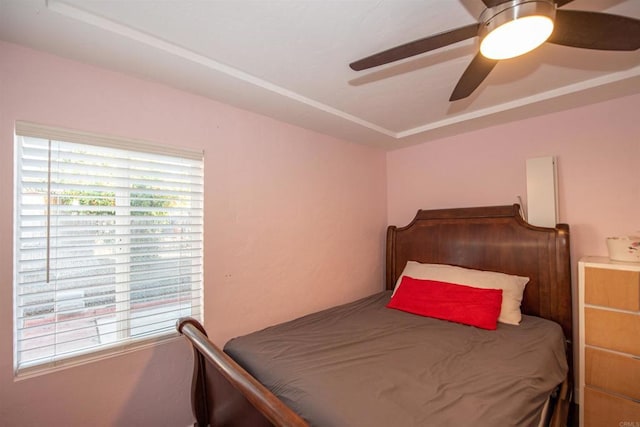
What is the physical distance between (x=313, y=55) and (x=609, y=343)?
2.43 metres

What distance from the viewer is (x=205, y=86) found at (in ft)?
5.61

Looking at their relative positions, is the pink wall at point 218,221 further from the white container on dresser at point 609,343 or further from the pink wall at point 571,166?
the white container on dresser at point 609,343

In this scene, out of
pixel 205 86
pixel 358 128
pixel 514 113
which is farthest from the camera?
pixel 358 128

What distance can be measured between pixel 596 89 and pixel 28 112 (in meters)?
3.25

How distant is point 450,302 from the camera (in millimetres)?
2053

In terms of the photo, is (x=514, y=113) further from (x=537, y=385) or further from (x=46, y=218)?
(x=46, y=218)

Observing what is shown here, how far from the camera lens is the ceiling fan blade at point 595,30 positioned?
2.97ft

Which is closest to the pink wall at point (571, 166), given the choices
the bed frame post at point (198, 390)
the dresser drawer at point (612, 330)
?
the dresser drawer at point (612, 330)

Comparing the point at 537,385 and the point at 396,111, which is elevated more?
the point at 396,111

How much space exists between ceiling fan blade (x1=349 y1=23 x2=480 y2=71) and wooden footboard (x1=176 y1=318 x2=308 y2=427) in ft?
4.10

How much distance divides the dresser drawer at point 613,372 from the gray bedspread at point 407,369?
187 mm

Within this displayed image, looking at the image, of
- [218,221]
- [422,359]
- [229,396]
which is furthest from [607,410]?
[218,221]

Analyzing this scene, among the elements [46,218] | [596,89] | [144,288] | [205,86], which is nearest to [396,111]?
[596,89]

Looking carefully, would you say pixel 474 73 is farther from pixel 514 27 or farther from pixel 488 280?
pixel 488 280
